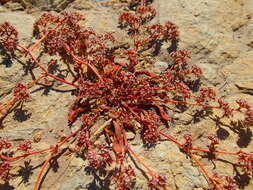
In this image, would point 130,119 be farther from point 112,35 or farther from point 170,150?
point 112,35

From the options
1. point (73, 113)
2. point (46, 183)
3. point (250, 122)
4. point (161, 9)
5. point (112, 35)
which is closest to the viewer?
point (46, 183)

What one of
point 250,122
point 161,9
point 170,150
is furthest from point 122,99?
point 161,9

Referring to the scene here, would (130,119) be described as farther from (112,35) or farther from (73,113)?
(112,35)

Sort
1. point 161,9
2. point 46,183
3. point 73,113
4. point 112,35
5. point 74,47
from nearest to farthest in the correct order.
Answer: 1. point 46,183
2. point 73,113
3. point 74,47
4. point 112,35
5. point 161,9

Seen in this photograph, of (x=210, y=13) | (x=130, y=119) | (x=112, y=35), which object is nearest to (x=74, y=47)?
(x=112, y=35)

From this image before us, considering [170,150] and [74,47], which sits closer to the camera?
[170,150]

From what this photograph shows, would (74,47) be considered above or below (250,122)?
above

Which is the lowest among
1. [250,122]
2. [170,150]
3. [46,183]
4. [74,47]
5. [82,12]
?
[46,183]
